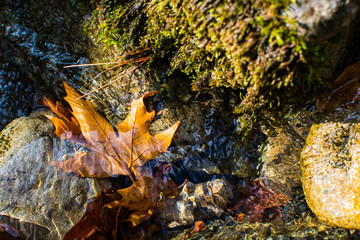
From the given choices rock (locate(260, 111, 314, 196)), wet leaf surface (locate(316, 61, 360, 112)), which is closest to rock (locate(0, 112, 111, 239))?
rock (locate(260, 111, 314, 196))

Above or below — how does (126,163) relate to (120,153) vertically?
below

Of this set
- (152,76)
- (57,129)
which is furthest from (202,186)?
(57,129)

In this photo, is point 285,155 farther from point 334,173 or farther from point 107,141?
point 107,141

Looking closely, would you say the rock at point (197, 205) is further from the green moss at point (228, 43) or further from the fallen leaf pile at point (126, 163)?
the green moss at point (228, 43)

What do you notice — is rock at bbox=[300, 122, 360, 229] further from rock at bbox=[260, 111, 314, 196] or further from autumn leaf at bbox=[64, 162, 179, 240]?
autumn leaf at bbox=[64, 162, 179, 240]

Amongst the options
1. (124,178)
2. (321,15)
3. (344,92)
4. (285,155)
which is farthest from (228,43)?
(124,178)
